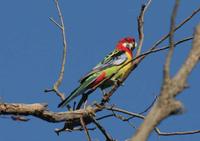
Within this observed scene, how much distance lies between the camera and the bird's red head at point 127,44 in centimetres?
899

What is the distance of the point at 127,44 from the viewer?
359 inches

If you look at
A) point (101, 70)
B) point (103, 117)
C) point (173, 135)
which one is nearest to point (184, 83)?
point (173, 135)

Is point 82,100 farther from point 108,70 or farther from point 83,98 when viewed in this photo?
point 108,70

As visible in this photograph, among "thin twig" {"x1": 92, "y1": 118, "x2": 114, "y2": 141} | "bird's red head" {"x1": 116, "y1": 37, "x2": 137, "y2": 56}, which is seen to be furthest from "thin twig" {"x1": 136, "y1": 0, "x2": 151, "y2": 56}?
"bird's red head" {"x1": 116, "y1": 37, "x2": 137, "y2": 56}

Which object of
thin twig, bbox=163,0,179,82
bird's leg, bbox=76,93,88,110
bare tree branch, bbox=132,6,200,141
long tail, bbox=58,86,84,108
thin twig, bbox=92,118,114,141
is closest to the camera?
bare tree branch, bbox=132,6,200,141

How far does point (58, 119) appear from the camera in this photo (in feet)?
16.6

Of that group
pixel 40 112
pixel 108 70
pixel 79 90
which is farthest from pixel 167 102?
pixel 108 70

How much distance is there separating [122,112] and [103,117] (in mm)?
242

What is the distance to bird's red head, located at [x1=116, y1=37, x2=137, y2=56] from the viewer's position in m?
8.99

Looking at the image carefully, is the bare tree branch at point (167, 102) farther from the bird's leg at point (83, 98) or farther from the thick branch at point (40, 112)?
the bird's leg at point (83, 98)

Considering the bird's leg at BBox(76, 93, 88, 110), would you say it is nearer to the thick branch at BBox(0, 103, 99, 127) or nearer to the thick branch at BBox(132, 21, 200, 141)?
the thick branch at BBox(0, 103, 99, 127)

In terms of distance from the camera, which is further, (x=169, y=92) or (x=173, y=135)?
(x=173, y=135)

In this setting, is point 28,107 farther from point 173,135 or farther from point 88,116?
point 173,135

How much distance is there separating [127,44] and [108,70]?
1.14 meters
